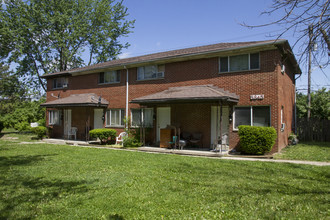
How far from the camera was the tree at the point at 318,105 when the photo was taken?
760 inches

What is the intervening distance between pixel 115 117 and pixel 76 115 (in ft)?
14.8

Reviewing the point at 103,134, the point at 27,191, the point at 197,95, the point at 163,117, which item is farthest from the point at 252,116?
the point at 27,191

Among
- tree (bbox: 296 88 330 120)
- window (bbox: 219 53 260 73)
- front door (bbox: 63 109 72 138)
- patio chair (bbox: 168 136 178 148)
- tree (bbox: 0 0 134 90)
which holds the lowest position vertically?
patio chair (bbox: 168 136 178 148)

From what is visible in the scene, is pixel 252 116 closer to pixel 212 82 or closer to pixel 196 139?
pixel 212 82

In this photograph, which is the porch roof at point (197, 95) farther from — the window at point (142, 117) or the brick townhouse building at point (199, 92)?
the window at point (142, 117)

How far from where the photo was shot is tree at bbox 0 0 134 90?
1144 inches

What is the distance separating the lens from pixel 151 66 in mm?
16406

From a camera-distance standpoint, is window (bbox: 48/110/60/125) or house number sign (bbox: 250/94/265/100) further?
window (bbox: 48/110/60/125)

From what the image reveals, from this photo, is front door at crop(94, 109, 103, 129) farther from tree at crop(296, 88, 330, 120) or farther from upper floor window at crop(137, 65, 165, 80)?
tree at crop(296, 88, 330, 120)

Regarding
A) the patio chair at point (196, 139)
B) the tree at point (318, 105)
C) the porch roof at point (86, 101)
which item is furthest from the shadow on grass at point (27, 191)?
the tree at point (318, 105)

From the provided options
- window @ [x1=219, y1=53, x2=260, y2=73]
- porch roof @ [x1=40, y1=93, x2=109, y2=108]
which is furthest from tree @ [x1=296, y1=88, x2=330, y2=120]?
porch roof @ [x1=40, y1=93, x2=109, y2=108]

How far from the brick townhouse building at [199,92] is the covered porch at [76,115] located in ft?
0.28

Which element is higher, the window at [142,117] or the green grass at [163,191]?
the window at [142,117]

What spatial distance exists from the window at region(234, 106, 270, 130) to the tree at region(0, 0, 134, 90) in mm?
21803
